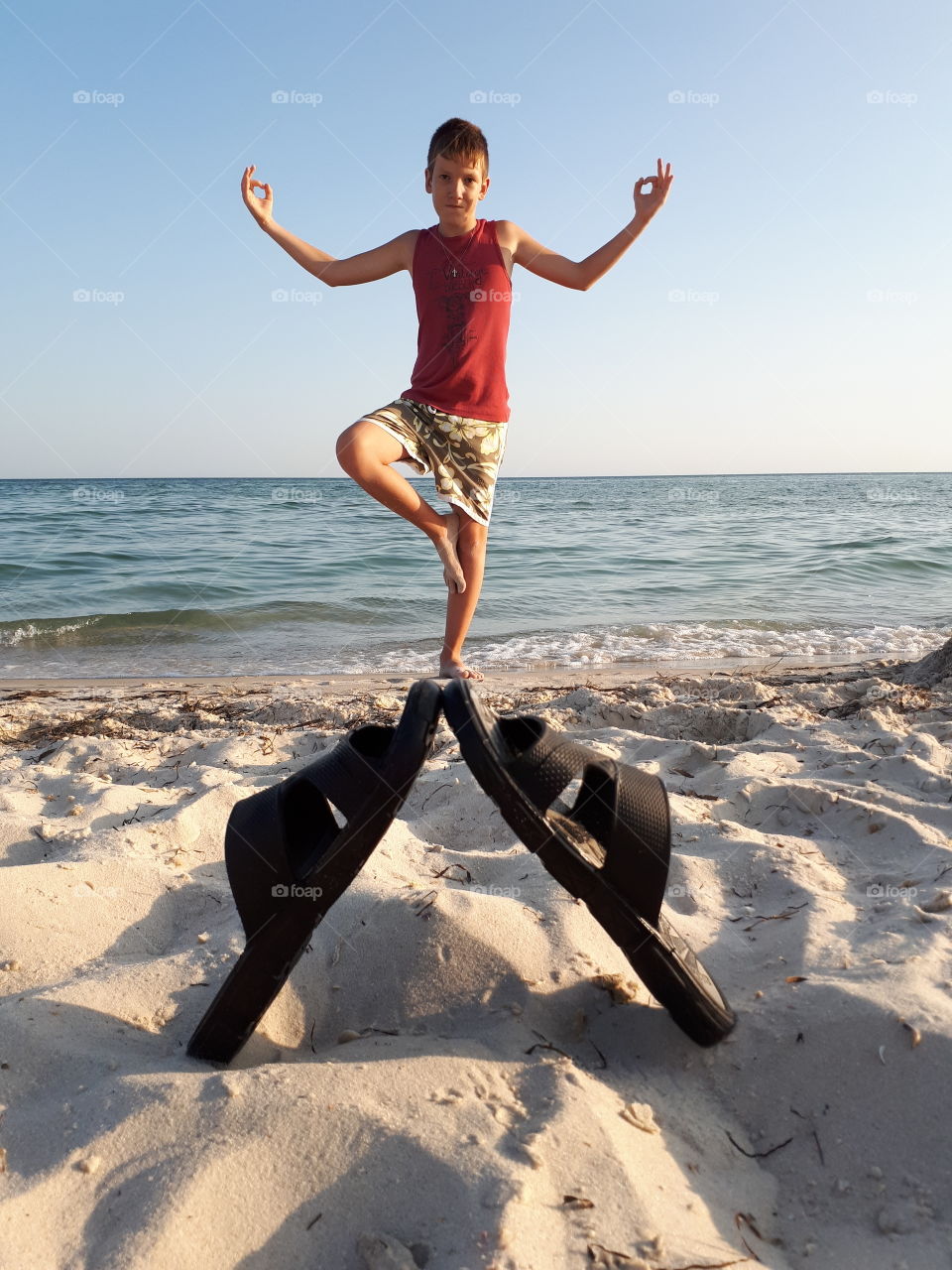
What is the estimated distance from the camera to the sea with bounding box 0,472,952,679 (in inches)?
283

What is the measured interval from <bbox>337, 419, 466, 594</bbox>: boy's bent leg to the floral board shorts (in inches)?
3.0

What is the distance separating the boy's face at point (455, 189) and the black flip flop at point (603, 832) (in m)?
2.77

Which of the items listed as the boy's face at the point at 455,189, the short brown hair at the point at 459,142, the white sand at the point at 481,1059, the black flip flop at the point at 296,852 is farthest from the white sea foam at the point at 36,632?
the black flip flop at the point at 296,852

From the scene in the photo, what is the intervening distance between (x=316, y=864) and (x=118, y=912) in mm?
841

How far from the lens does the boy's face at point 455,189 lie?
3371 millimetres

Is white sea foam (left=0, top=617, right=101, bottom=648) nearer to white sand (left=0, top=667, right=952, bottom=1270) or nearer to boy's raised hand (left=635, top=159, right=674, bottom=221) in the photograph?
white sand (left=0, top=667, right=952, bottom=1270)

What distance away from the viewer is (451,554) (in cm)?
368

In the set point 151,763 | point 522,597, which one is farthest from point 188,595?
point 151,763

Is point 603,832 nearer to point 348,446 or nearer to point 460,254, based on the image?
point 348,446

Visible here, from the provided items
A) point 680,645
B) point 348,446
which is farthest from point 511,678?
point 348,446

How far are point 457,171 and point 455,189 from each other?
64 mm

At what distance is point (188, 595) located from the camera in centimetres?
1016

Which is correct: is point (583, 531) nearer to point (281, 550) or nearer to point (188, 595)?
point (281, 550)

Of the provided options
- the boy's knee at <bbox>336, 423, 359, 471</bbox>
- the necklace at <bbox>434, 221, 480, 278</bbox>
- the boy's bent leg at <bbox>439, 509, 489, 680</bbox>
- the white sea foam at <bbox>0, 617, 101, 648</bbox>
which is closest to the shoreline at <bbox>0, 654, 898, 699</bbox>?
the boy's bent leg at <bbox>439, 509, 489, 680</bbox>
